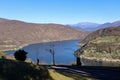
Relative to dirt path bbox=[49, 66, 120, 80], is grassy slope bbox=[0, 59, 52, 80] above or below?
above

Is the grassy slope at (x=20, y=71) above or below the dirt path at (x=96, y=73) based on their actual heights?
above

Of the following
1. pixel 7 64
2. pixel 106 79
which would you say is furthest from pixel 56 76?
pixel 106 79

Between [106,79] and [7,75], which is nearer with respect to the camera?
[7,75]

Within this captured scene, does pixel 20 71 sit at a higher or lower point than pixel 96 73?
higher

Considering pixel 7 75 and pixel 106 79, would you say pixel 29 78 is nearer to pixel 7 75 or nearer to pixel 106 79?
pixel 7 75

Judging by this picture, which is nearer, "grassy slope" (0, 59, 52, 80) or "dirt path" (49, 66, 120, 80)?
"grassy slope" (0, 59, 52, 80)

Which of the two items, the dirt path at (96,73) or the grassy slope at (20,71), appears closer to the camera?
the grassy slope at (20,71)

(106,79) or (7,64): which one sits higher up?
(7,64)

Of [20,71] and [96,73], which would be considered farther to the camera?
[96,73]
